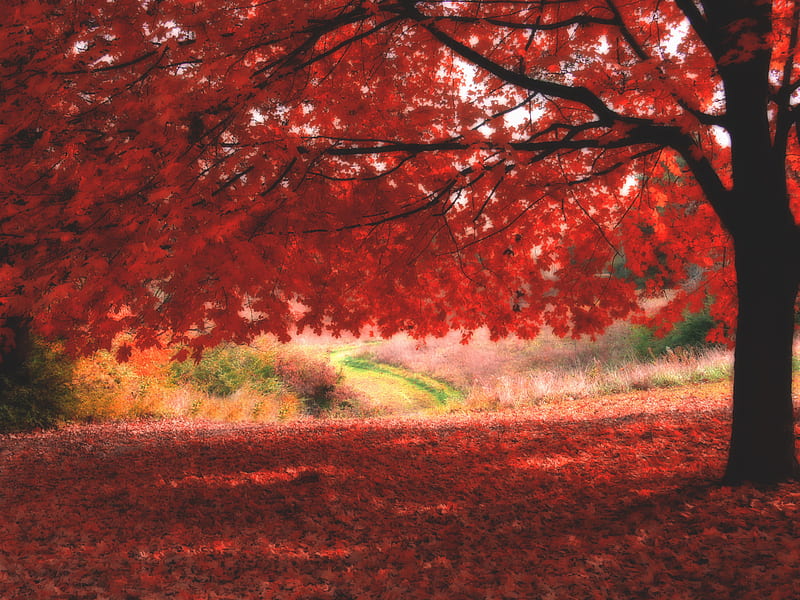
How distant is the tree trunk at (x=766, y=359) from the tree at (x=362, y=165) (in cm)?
1

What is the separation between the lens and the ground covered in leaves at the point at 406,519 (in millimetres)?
3035

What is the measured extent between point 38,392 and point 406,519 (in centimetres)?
828

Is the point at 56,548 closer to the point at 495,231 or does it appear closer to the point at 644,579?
the point at 644,579

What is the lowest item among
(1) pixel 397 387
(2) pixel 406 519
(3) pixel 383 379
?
(1) pixel 397 387

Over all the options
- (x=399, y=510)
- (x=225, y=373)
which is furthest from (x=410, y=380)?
(x=399, y=510)

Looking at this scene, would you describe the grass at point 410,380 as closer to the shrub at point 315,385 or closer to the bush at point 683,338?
the shrub at point 315,385

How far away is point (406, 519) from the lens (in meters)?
4.18

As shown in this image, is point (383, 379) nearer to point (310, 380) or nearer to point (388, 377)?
point (388, 377)

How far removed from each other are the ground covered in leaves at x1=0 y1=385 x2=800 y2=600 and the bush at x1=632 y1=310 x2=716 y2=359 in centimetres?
983

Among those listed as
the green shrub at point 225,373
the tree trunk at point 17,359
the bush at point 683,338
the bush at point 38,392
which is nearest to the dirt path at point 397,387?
the green shrub at point 225,373

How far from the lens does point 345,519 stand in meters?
4.15

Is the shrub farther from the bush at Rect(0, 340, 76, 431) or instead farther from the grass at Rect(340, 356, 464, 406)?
the bush at Rect(0, 340, 76, 431)

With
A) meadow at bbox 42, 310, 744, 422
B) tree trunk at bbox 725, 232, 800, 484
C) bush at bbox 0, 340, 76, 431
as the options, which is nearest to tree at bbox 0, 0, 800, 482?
tree trunk at bbox 725, 232, 800, 484

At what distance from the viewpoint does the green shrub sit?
555 inches
